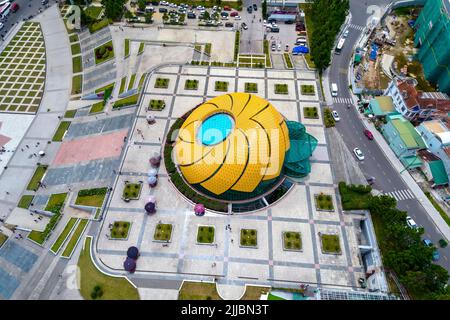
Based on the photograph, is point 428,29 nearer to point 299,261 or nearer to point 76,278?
point 299,261

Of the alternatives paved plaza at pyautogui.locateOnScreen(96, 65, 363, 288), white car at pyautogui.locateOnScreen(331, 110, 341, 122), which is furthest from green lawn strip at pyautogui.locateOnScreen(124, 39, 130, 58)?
white car at pyautogui.locateOnScreen(331, 110, 341, 122)

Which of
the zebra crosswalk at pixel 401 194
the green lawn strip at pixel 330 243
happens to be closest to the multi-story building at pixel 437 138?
the zebra crosswalk at pixel 401 194

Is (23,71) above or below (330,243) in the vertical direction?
above

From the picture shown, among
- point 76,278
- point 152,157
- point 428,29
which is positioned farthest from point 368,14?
point 76,278

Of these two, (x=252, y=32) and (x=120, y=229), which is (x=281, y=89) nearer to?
(x=252, y=32)

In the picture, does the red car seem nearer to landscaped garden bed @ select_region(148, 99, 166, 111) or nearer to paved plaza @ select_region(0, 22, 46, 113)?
landscaped garden bed @ select_region(148, 99, 166, 111)

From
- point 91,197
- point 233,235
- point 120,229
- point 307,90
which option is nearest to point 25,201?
point 91,197
